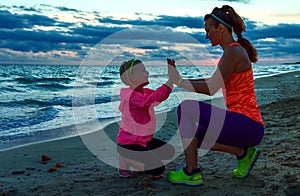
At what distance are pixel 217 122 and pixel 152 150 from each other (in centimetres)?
99

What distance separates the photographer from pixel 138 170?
14.5 ft

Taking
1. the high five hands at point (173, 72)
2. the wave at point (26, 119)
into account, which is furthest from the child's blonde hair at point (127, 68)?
the wave at point (26, 119)

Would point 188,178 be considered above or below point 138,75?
below

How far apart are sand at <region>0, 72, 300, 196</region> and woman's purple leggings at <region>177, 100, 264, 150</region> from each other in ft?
1.42

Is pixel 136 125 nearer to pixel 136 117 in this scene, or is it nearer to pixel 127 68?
pixel 136 117

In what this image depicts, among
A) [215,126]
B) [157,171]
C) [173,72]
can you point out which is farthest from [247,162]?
[173,72]

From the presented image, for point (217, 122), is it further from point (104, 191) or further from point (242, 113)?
point (104, 191)

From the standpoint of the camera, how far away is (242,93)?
12.3 feet

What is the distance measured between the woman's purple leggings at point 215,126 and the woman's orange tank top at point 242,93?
0.07 m

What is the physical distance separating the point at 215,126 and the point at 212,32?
0.94 meters

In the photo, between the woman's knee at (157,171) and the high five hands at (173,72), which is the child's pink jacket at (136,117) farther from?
the high five hands at (173,72)

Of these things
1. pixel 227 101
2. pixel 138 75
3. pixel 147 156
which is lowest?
pixel 147 156

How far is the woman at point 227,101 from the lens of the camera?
3.67 m

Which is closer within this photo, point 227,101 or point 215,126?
point 215,126
